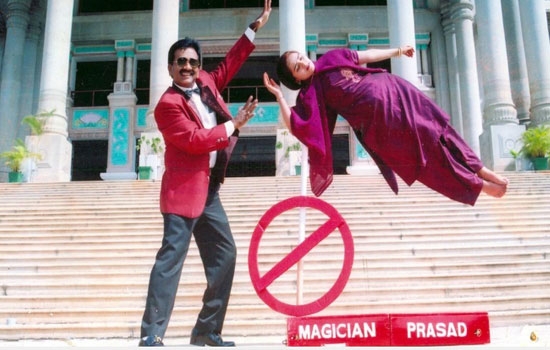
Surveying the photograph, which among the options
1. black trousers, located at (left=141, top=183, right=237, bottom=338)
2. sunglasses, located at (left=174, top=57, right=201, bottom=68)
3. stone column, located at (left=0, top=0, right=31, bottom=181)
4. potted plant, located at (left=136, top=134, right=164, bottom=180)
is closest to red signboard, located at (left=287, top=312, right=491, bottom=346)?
black trousers, located at (left=141, top=183, right=237, bottom=338)

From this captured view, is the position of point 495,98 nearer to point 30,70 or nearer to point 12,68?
point 30,70

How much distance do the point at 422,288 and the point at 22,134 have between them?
21.2 metres

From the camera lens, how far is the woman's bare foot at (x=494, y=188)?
10.6 ft

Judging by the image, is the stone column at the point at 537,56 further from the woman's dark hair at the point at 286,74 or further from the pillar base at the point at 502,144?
the woman's dark hair at the point at 286,74

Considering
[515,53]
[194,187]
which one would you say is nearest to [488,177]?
[194,187]

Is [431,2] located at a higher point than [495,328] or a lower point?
higher

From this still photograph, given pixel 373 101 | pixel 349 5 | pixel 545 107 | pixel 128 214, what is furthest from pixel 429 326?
pixel 349 5

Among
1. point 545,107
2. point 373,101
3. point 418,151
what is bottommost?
point 418,151

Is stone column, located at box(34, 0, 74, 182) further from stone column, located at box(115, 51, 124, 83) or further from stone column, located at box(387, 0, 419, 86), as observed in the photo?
stone column, located at box(387, 0, 419, 86)

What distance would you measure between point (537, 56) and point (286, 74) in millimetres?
16100

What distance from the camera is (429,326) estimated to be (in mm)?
2764

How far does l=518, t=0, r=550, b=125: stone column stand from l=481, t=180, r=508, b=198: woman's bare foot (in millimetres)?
14633

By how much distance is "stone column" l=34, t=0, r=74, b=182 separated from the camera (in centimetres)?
1571

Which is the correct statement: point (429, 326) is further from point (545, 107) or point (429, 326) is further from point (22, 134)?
point (22, 134)
